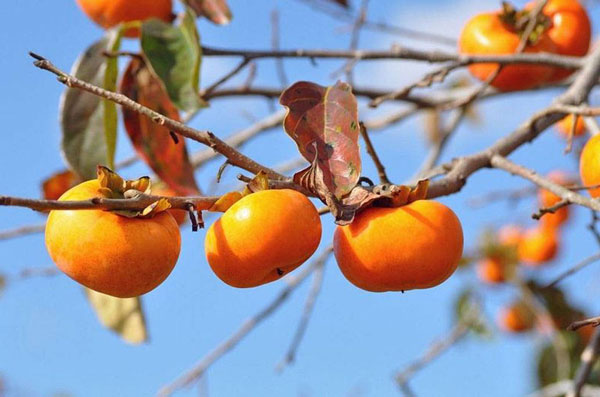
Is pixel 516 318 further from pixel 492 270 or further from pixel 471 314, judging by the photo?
pixel 471 314

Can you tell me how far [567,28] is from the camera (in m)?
1.90

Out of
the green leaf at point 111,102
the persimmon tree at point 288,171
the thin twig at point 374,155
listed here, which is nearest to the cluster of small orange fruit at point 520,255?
the persimmon tree at point 288,171

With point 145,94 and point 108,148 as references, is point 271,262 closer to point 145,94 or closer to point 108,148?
point 108,148

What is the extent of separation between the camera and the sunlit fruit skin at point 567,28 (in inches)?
75.0

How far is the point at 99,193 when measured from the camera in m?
0.87

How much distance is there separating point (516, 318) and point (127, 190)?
320 cm

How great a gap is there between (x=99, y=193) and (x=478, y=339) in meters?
2.43

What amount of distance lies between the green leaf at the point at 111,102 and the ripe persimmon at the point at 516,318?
247cm

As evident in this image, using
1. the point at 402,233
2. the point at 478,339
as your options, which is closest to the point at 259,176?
the point at 402,233

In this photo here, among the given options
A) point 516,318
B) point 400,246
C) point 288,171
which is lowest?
point 516,318

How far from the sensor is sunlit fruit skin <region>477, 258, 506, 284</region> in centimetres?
378

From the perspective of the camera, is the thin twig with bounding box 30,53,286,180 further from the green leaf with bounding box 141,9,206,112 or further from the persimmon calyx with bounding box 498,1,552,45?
the persimmon calyx with bounding box 498,1,552,45

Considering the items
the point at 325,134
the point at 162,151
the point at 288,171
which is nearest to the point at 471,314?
the point at 288,171

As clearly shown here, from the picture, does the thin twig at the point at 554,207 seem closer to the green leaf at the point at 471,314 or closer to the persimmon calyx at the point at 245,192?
the persimmon calyx at the point at 245,192
